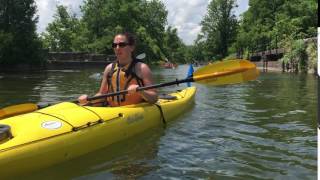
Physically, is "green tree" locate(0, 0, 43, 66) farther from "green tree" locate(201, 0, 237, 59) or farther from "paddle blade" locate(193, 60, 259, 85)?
"green tree" locate(201, 0, 237, 59)

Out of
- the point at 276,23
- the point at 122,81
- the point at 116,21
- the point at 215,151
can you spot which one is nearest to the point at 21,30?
the point at 276,23

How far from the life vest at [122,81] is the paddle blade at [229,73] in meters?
0.99

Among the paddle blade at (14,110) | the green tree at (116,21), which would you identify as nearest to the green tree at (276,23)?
the green tree at (116,21)

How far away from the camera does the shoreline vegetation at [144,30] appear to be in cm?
3838

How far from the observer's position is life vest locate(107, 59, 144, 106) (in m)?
7.29

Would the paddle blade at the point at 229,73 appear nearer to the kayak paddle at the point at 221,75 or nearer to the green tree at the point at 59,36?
the kayak paddle at the point at 221,75

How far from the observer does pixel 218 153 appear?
6.23 metres

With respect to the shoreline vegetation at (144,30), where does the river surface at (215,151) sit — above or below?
below

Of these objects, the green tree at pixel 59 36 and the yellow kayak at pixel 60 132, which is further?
the green tree at pixel 59 36

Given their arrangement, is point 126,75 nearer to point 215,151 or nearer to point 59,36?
point 215,151

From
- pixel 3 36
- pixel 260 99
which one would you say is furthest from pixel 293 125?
pixel 3 36

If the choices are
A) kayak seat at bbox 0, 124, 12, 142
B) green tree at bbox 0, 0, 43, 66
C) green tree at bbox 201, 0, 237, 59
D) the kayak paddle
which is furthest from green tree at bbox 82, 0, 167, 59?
kayak seat at bbox 0, 124, 12, 142

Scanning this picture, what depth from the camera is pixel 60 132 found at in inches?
217

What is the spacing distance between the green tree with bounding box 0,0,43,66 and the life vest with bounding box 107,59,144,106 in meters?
32.1
